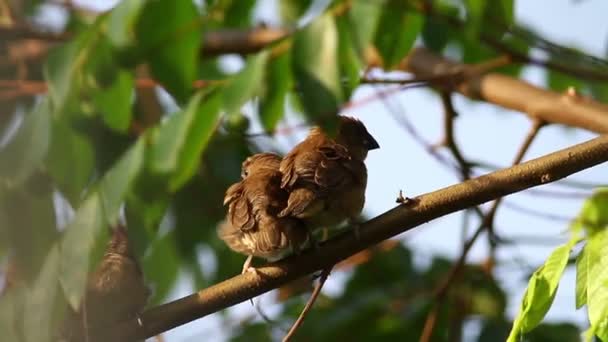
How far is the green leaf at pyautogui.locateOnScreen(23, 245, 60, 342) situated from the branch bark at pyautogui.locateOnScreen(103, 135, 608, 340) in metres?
0.30

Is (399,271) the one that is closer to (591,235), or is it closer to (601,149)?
(601,149)

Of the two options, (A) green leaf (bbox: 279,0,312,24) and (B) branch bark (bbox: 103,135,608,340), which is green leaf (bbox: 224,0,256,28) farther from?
(B) branch bark (bbox: 103,135,608,340)

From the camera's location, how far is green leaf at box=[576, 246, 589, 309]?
3170 millimetres

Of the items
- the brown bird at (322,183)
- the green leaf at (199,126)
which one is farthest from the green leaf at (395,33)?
the green leaf at (199,126)

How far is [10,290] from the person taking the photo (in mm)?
4555

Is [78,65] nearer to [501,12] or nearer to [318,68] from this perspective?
[318,68]

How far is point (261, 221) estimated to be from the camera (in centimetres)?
450

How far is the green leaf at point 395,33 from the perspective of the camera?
4391mm

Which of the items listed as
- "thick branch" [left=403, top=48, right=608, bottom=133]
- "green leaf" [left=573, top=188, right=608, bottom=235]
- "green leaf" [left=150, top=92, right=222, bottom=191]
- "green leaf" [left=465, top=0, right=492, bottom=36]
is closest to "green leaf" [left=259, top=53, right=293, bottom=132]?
"green leaf" [left=150, top=92, right=222, bottom=191]

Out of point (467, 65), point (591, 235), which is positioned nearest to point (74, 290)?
point (591, 235)

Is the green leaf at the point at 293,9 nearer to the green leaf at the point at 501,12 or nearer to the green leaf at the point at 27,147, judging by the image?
the green leaf at the point at 501,12

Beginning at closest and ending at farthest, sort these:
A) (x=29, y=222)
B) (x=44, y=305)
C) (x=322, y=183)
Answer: (x=44, y=305), (x=322, y=183), (x=29, y=222)

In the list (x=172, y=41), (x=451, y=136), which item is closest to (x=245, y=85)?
(x=172, y=41)

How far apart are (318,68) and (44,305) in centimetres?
120
